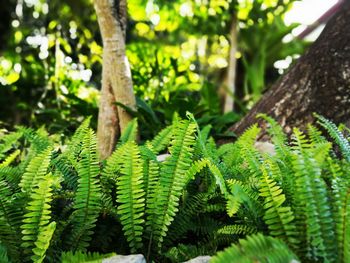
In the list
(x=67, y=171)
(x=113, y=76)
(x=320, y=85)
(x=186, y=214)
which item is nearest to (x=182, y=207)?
(x=186, y=214)

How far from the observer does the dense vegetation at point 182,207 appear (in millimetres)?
983

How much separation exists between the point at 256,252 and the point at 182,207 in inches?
23.4

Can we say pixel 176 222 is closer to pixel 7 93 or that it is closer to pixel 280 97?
pixel 280 97

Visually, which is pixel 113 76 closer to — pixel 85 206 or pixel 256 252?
pixel 85 206

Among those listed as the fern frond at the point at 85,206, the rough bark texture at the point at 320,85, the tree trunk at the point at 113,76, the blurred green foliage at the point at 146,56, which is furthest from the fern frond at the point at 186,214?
the blurred green foliage at the point at 146,56

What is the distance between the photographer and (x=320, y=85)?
2.41 m

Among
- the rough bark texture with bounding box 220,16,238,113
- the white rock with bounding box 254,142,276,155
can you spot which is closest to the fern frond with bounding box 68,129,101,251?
the white rock with bounding box 254,142,276,155

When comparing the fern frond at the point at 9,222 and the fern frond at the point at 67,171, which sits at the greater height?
the fern frond at the point at 67,171

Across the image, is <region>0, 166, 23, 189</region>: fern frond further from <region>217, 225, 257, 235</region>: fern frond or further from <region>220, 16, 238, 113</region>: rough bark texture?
<region>220, 16, 238, 113</region>: rough bark texture

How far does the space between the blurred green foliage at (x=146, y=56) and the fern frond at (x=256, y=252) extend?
2.05m

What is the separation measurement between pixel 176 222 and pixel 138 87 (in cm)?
274

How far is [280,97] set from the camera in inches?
103

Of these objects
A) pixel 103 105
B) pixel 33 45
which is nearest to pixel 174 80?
pixel 103 105

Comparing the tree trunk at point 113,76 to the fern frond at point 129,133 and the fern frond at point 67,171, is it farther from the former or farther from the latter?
the fern frond at point 67,171
